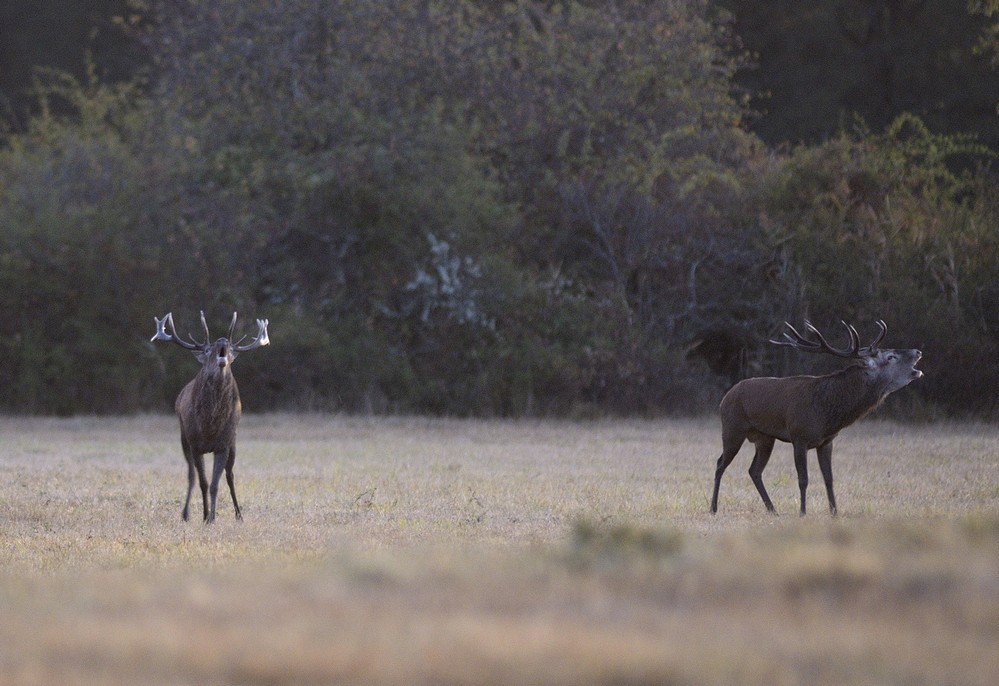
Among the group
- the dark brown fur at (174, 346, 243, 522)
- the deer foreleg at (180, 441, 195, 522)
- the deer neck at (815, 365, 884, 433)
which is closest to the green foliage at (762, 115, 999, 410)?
the deer neck at (815, 365, 884, 433)

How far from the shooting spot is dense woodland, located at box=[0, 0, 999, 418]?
2597 centimetres

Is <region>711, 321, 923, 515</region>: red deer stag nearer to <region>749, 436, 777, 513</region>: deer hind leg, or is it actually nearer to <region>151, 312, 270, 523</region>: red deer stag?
<region>749, 436, 777, 513</region>: deer hind leg

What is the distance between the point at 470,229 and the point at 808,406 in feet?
48.8

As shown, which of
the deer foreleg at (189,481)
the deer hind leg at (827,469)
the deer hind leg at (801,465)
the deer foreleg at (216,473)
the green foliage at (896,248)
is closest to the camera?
the deer hind leg at (827,469)

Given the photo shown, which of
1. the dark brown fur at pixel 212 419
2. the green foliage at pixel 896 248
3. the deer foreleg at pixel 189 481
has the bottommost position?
the deer foreleg at pixel 189 481

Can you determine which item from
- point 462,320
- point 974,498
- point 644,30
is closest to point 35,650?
point 974,498

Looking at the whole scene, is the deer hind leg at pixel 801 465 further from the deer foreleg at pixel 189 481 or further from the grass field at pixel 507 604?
the deer foreleg at pixel 189 481

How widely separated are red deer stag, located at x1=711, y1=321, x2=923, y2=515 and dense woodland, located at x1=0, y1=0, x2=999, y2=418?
11.4 m

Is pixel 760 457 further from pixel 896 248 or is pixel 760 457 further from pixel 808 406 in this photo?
pixel 896 248

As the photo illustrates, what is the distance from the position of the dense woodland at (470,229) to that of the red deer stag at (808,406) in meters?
11.4

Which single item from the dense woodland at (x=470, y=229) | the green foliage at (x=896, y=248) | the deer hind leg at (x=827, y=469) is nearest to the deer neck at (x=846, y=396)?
the deer hind leg at (x=827, y=469)

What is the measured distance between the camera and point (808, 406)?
12969 mm

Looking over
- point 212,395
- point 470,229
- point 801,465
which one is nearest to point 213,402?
point 212,395

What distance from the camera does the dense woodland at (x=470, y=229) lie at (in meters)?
26.0
